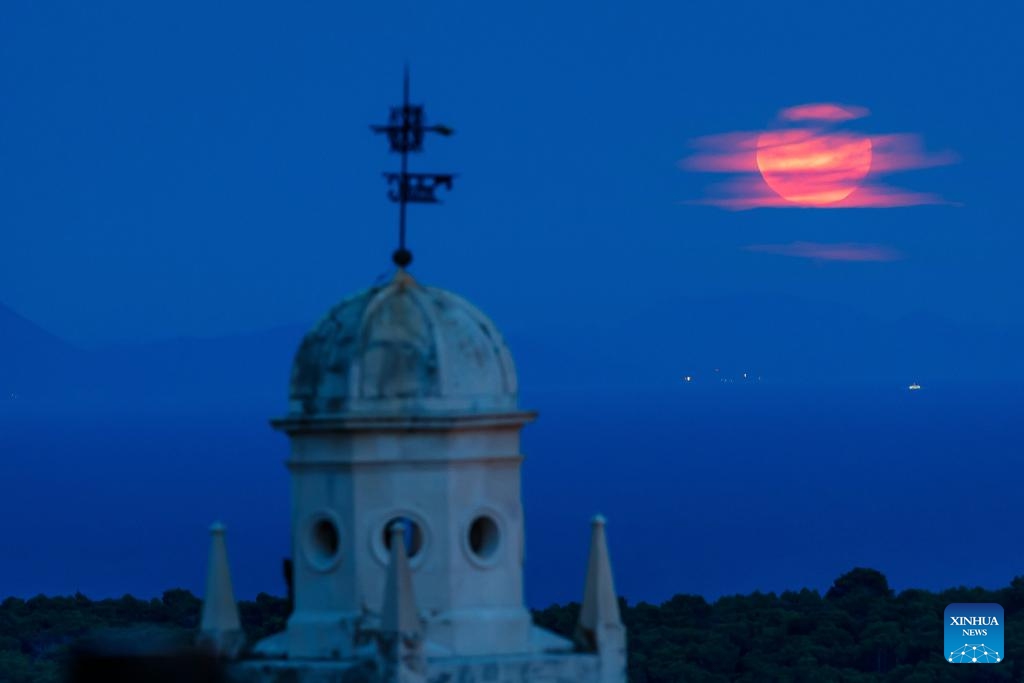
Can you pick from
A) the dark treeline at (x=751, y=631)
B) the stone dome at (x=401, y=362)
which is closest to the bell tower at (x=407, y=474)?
the stone dome at (x=401, y=362)

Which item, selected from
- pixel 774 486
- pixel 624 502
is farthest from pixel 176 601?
pixel 774 486

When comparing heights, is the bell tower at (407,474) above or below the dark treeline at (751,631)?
below

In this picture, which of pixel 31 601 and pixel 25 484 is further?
pixel 25 484

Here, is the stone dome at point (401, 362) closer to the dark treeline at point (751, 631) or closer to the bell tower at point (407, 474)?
the bell tower at point (407, 474)

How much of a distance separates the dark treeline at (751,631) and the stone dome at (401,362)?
29.5 metres

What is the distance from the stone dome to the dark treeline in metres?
29.5

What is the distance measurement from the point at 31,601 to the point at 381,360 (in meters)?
56.3

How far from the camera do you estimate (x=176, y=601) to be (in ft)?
207

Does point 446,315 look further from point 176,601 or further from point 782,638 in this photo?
point 176,601

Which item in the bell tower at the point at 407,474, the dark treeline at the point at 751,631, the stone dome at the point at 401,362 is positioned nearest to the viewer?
the bell tower at the point at 407,474

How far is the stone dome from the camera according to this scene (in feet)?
52.2

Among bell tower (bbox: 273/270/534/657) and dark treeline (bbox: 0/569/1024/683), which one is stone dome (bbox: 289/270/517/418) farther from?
dark treeline (bbox: 0/569/1024/683)

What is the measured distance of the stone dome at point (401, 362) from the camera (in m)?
15.9

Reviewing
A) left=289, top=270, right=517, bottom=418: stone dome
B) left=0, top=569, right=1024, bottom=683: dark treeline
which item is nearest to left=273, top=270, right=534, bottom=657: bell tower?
left=289, top=270, right=517, bottom=418: stone dome
